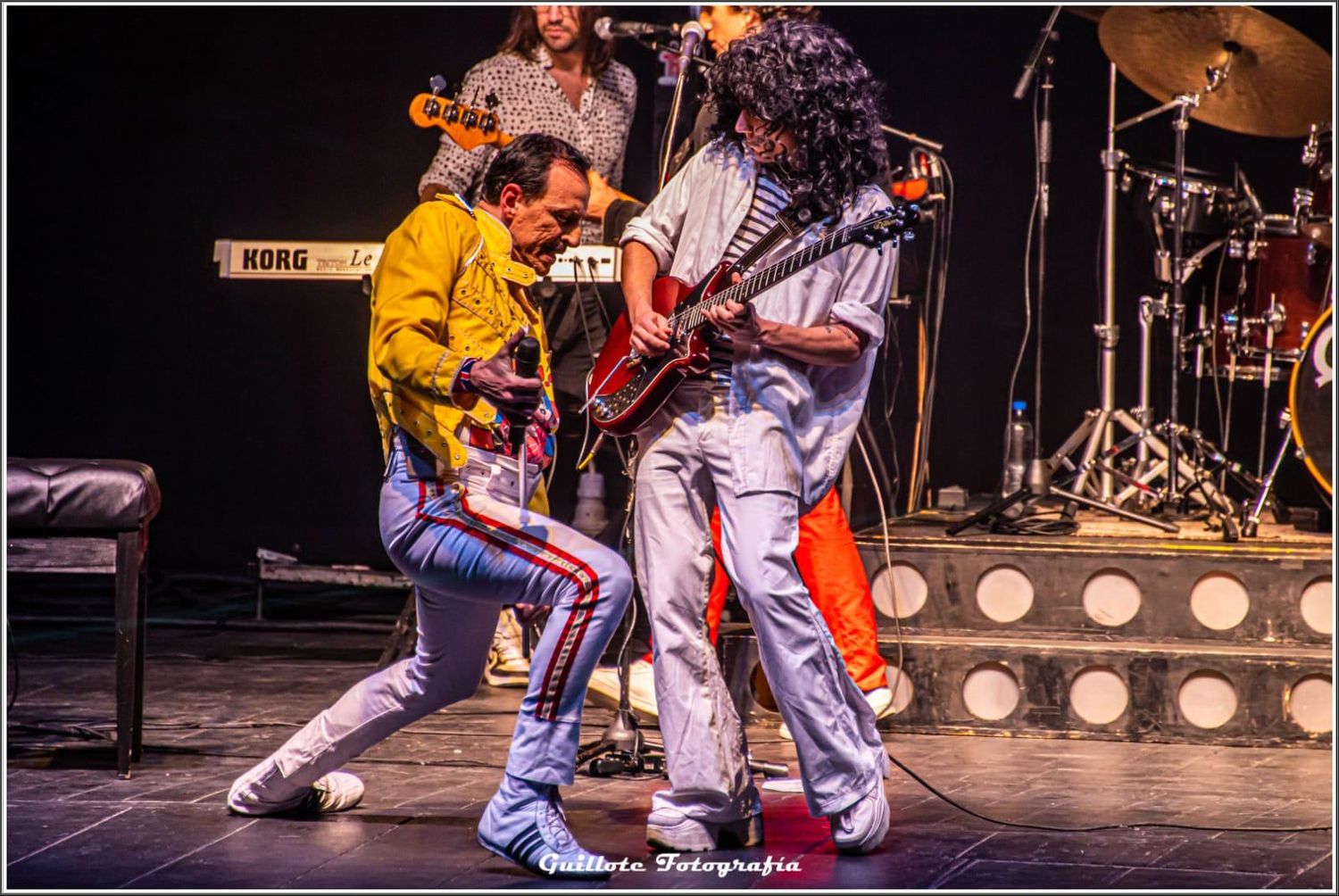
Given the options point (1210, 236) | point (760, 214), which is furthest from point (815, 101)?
point (1210, 236)

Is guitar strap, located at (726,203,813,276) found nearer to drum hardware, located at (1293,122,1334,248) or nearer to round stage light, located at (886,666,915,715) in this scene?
round stage light, located at (886,666,915,715)

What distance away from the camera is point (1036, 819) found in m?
3.92

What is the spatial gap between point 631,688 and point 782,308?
5.93 feet

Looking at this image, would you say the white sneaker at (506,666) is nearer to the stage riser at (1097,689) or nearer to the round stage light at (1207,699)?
the stage riser at (1097,689)

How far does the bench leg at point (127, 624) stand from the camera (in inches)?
174

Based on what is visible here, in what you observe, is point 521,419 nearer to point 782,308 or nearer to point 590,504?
point 782,308

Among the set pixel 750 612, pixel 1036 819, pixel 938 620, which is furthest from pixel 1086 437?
pixel 750 612

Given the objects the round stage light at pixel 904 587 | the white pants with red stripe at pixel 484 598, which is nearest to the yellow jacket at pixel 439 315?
the white pants with red stripe at pixel 484 598

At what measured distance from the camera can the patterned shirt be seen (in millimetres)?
6188

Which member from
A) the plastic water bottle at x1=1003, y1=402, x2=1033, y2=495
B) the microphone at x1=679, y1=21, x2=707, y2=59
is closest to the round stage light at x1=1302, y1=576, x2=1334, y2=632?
the plastic water bottle at x1=1003, y1=402, x2=1033, y2=495

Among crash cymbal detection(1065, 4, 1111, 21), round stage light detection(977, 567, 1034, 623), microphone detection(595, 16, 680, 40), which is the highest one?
crash cymbal detection(1065, 4, 1111, 21)

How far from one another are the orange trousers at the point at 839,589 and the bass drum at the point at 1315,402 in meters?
1.70

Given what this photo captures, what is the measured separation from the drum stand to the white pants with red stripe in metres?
3.02

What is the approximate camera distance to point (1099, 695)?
5133 mm
